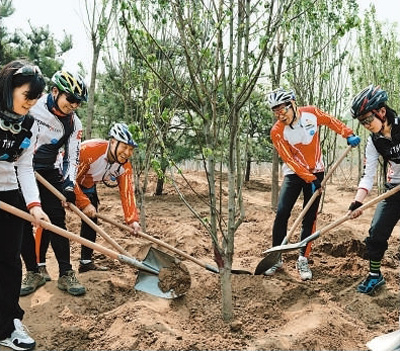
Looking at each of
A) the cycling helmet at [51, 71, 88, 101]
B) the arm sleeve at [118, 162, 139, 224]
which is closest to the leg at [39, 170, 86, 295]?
the arm sleeve at [118, 162, 139, 224]

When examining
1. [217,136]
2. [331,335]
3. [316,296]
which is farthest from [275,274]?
[217,136]

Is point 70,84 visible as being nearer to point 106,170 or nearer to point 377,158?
point 106,170

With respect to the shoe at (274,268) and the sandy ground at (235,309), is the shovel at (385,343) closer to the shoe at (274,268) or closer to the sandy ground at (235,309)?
the sandy ground at (235,309)

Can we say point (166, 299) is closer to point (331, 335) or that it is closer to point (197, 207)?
point (331, 335)

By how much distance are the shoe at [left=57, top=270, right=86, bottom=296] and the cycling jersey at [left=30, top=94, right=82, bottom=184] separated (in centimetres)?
91

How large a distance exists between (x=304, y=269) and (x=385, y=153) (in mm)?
1540

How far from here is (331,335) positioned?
3.17 meters

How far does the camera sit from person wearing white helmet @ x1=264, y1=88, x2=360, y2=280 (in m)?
4.32

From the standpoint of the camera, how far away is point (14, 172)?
9.37 feet


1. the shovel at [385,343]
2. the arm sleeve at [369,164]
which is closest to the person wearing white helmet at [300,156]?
the arm sleeve at [369,164]

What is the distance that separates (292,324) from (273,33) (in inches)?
90.4

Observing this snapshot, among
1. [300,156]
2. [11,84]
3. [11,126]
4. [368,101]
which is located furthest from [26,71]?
[300,156]

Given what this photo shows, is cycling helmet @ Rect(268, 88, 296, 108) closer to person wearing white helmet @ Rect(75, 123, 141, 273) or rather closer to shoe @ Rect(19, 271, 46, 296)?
person wearing white helmet @ Rect(75, 123, 141, 273)

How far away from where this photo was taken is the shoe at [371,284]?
3977 mm
